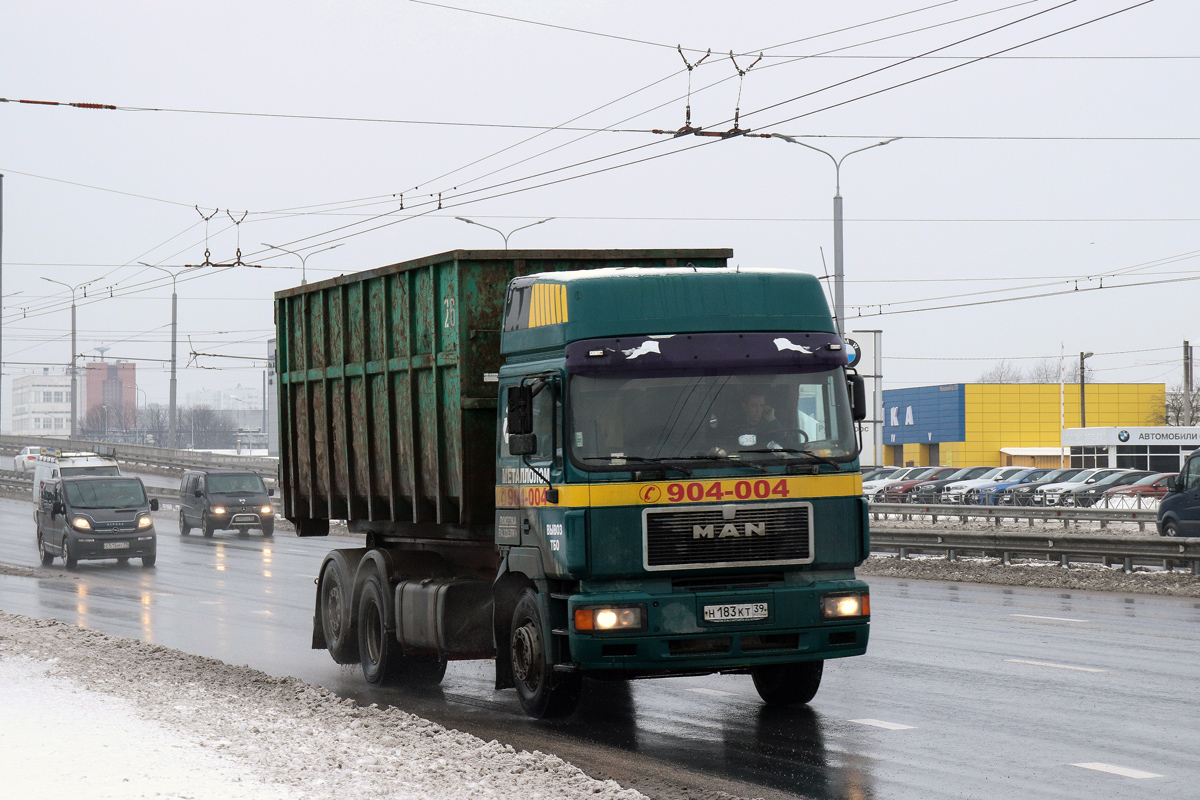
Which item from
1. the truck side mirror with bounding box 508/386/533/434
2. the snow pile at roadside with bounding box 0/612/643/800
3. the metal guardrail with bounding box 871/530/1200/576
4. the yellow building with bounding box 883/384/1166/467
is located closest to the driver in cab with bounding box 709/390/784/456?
the truck side mirror with bounding box 508/386/533/434

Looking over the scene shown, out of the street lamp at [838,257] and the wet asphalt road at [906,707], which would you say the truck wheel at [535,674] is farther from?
the street lamp at [838,257]

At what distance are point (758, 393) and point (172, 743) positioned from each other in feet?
13.8

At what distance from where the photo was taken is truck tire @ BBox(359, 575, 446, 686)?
39.9 feet

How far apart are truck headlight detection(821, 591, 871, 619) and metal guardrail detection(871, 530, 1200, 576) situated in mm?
13471

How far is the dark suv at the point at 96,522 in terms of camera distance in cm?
2992

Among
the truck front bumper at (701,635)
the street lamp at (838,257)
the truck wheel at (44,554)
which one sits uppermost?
the street lamp at (838,257)

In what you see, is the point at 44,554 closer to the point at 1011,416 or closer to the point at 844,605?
the point at 844,605

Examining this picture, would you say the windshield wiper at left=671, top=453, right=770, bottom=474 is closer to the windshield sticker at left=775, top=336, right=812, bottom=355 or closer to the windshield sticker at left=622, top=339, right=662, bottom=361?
the windshield sticker at left=622, top=339, right=662, bottom=361

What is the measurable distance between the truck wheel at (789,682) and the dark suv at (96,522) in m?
21.3

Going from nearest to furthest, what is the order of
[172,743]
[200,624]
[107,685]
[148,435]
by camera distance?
[172,743] < [107,685] < [200,624] < [148,435]

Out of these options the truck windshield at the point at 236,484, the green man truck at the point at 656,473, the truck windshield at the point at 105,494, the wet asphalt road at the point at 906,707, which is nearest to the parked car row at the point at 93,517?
the truck windshield at the point at 105,494

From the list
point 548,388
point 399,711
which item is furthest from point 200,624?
point 548,388

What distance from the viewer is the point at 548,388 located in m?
9.59

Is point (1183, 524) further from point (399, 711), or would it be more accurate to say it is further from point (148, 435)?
point (148, 435)
